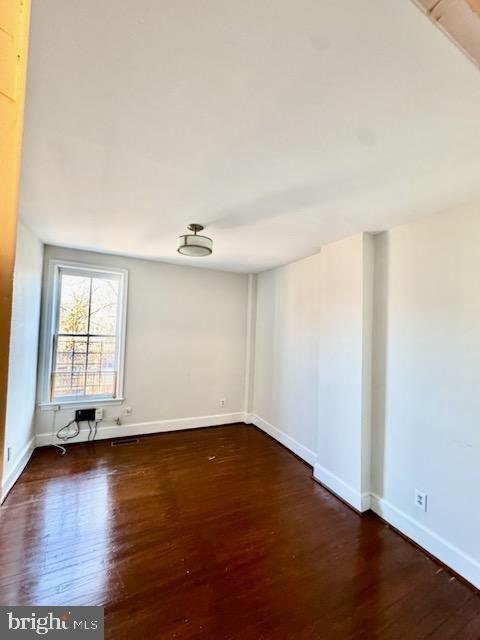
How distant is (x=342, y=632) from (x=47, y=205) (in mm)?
3271

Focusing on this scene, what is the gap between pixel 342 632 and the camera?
1.45 meters

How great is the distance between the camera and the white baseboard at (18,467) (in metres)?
2.44

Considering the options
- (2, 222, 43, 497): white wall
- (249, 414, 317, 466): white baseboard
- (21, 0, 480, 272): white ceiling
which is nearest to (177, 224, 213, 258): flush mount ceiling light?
(21, 0, 480, 272): white ceiling

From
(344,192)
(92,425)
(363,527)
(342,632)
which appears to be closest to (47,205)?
(344,192)

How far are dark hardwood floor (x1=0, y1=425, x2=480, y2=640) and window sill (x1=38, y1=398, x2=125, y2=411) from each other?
64 centimetres

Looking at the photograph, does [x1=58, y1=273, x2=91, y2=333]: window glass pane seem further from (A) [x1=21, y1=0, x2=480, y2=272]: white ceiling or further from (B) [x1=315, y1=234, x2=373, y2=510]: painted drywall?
(B) [x1=315, y1=234, x2=373, y2=510]: painted drywall

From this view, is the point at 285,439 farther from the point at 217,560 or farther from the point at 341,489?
the point at 217,560

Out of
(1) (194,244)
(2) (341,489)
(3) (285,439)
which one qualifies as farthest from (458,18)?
(3) (285,439)

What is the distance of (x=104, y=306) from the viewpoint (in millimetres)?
3730

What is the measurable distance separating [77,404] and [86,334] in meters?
0.86

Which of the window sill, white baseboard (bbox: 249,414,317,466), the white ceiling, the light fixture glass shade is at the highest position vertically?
the white ceiling

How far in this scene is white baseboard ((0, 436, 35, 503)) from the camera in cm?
244

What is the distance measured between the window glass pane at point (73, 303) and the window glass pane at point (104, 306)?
0.08 meters

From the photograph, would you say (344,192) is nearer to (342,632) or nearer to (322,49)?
(322,49)
